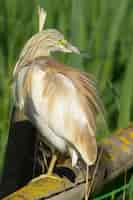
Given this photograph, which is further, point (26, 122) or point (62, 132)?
point (26, 122)

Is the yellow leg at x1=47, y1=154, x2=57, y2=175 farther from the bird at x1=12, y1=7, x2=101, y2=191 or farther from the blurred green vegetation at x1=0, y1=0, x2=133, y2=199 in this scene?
the blurred green vegetation at x1=0, y1=0, x2=133, y2=199

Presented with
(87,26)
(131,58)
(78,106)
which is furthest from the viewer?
(87,26)

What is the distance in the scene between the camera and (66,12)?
242 cm

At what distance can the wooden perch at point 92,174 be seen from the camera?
150 centimetres

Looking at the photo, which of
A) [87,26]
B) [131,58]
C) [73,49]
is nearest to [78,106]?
[73,49]

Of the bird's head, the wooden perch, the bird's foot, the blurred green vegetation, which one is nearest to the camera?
the wooden perch

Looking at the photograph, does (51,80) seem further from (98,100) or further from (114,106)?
(114,106)

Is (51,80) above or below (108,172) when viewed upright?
above

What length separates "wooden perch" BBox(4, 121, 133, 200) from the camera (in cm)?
150

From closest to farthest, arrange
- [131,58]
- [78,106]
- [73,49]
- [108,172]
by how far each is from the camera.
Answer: [78,106] < [108,172] < [73,49] < [131,58]

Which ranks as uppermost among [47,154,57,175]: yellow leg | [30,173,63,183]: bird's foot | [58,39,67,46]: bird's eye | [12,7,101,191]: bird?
[58,39,67,46]: bird's eye

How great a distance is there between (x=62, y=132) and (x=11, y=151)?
0.39 ft

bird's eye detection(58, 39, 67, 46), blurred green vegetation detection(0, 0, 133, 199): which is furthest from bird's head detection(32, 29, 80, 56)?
blurred green vegetation detection(0, 0, 133, 199)

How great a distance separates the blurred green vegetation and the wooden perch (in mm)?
270
